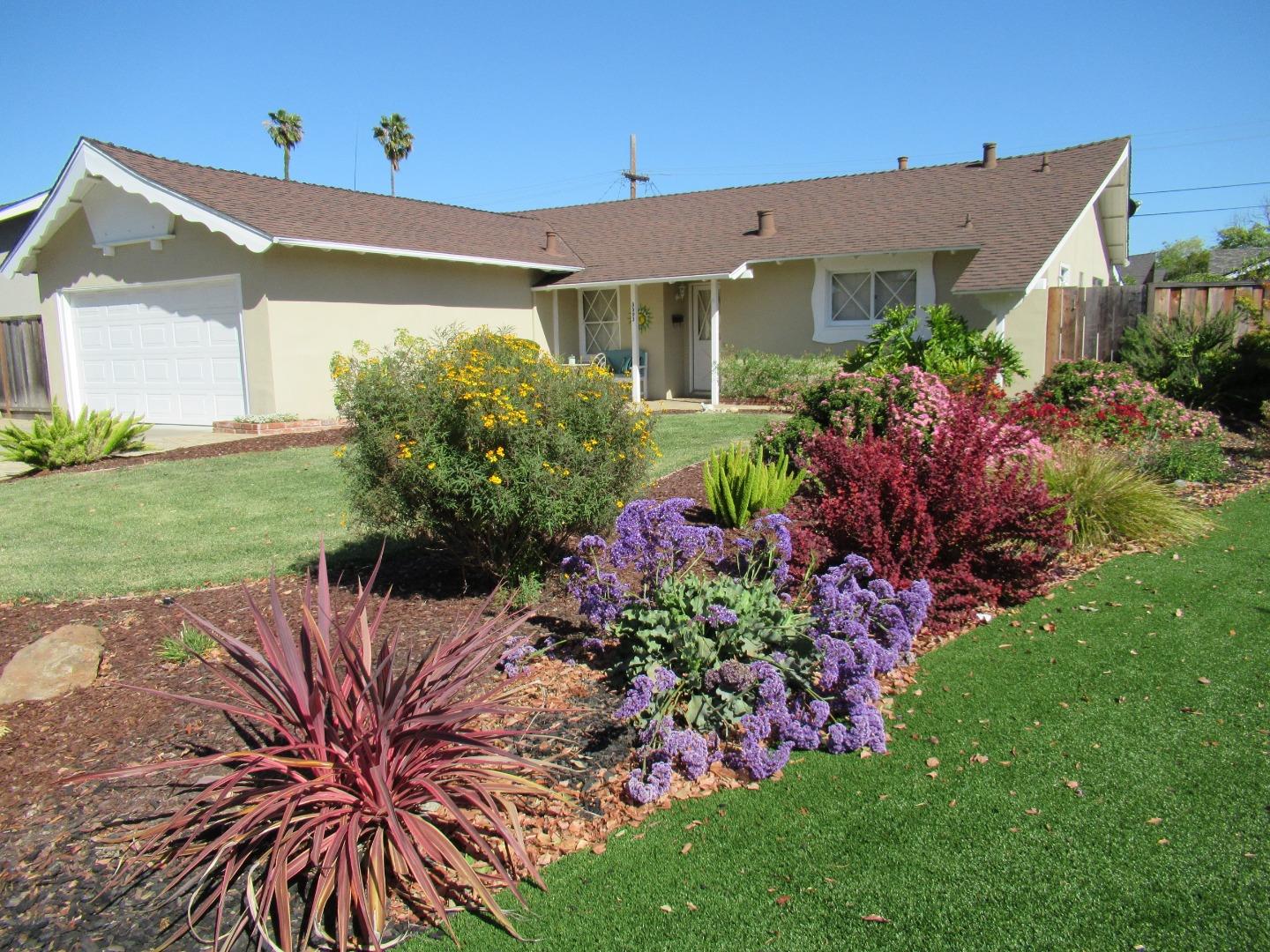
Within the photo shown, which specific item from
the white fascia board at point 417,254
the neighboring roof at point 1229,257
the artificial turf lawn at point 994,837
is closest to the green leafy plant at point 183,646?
the artificial turf lawn at point 994,837

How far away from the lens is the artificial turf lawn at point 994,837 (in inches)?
116

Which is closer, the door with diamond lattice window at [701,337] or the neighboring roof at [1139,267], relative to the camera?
the door with diamond lattice window at [701,337]

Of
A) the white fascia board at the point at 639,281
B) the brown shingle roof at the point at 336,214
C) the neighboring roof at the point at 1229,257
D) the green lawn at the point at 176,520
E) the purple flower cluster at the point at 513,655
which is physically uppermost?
the neighboring roof at the point at 1229,257

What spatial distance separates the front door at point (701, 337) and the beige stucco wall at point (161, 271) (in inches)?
346

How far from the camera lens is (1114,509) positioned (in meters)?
7.18

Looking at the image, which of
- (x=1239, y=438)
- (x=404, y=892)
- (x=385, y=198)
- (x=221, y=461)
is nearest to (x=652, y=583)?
(x=404, y=892)

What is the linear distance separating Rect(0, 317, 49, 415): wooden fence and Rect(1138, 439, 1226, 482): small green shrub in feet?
63.9

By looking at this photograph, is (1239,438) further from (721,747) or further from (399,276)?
(399,276)

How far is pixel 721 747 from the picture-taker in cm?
418

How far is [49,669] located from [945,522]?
4.98 meters

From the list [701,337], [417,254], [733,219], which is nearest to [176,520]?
[417,254]

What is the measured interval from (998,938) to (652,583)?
2.37 metres

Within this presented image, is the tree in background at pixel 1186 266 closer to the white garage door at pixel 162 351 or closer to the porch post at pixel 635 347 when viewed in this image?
the porch post at pixel 635 347

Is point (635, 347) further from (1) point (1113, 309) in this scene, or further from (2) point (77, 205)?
(2) point (77, 205)
